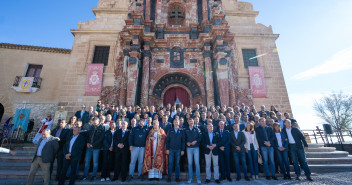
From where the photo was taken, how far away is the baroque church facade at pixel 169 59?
32.0 ft

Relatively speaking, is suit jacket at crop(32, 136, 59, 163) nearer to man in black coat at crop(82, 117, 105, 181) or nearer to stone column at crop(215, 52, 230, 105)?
man in black coat at crop(82, 117, 105, 181)

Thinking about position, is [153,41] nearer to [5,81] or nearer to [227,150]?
[227,150]

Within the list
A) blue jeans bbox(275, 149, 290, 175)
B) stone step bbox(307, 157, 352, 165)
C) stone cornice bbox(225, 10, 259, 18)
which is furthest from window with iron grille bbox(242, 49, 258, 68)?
blue jeans bbox(275, 149, 290, 175)

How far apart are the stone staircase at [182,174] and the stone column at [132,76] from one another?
4.63 metres

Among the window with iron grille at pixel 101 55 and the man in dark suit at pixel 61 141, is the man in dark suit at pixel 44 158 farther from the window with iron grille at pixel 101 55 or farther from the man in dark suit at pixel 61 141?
the window with iron grille at pixel 101 55

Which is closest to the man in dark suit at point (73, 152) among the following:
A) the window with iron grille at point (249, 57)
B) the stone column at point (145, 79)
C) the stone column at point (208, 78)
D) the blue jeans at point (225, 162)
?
the blue jeans at point (225, 162)

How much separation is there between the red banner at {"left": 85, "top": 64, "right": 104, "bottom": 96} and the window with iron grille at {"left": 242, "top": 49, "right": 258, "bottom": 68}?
1087 centimetres

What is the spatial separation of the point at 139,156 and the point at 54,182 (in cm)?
235

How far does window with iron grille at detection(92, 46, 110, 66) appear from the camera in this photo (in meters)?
11.8

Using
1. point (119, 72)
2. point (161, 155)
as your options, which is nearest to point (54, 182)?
point (161, 155)

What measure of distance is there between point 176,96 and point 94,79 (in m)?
5.94

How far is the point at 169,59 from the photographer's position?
35.6ft

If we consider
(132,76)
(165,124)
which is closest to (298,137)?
(165,124)

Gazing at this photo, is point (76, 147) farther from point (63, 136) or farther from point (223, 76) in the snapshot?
point (223, 76)
